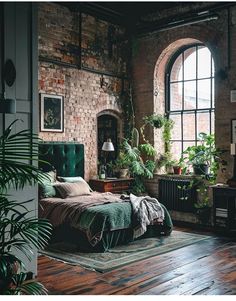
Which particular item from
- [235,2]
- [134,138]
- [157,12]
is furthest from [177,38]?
[134,138]

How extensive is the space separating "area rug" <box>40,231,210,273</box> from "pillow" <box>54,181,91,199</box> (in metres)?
0.92

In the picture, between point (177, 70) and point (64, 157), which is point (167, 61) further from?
point (64, 157)

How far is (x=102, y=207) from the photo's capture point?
583 cm

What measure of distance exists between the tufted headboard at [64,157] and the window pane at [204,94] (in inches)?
104

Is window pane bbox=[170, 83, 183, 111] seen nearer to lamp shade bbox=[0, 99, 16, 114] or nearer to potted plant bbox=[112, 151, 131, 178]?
potted plant bbox=[112, 151, 131, 178]

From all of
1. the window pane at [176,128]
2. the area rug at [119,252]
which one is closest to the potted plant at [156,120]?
the window pane at [176,128]

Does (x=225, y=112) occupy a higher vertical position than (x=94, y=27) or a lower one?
lower

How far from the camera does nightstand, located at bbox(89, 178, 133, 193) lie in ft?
25.8

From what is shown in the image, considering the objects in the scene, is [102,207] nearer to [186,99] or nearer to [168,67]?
[186,99]

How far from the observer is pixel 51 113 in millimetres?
7398

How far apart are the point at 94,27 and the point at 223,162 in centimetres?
390

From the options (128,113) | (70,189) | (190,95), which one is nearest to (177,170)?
(190,95)

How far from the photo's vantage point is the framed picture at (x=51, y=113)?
7.25 metres

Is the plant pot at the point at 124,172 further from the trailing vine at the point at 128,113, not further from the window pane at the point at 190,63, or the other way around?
the window pane at the point at 190,63
